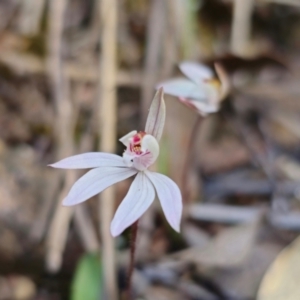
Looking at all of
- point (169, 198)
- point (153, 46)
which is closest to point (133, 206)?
point (169, 198)

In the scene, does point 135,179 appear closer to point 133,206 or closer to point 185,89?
point 133,206

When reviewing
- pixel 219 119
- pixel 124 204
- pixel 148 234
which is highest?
pixel 124 204

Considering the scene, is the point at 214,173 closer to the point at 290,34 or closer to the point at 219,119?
the point at 219,119

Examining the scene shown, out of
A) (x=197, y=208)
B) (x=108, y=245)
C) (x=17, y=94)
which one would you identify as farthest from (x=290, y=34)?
(x=108, y=245)

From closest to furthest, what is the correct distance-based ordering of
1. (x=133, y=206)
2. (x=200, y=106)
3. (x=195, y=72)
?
(x=133, y=206)
(x=200, y=106)
(x=195, y=72)

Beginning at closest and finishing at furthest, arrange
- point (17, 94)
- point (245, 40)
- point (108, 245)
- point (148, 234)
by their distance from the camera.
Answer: point (108, 245) < point (148, 234) < point (17, 94) < point (245, 40)

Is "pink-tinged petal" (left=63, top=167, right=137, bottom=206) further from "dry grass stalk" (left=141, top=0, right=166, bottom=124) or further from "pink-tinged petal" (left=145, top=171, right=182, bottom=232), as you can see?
"dry grass stalk" (left=141, top=0, right=166, bottom=124)
